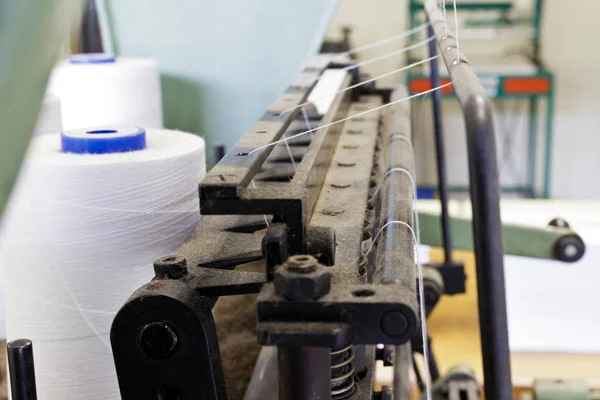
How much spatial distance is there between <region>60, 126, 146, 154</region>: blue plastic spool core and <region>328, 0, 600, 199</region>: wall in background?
3614 mm

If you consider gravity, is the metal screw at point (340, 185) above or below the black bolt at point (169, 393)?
above

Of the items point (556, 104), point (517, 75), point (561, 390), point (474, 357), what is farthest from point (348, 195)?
point (556, 104)

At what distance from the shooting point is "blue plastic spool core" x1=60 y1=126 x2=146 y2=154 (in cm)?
58

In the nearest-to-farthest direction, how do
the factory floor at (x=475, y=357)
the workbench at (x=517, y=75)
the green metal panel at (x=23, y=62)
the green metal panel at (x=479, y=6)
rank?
the green metal panel at (x=23, y=62) < the factory floor at (x=475, y=357) < the workbench at (x=517, y=75) < the green metal panel at (x=479, y=6)

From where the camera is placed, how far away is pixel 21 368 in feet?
1.59

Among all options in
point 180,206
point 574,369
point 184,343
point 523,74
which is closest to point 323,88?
point 180,206

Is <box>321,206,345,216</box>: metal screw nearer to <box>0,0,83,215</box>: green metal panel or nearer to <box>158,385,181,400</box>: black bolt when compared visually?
<box>158,385,181,400</box>: black bolt

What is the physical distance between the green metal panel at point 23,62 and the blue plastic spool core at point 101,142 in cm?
44

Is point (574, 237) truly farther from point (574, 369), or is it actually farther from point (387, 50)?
point (387, 50)

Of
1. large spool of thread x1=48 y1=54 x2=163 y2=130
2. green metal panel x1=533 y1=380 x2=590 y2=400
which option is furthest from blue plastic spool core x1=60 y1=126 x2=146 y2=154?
green metal panel x1=533 y1=380 x2=590 y2=400

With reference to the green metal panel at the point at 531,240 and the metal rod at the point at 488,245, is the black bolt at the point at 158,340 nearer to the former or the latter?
the metal rod at the point at 488,245

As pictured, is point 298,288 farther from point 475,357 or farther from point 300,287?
point 475,357

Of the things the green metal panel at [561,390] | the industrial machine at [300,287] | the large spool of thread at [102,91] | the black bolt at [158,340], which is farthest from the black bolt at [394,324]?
the green metal panel at [561,390]

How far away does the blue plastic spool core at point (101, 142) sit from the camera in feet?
1.91
